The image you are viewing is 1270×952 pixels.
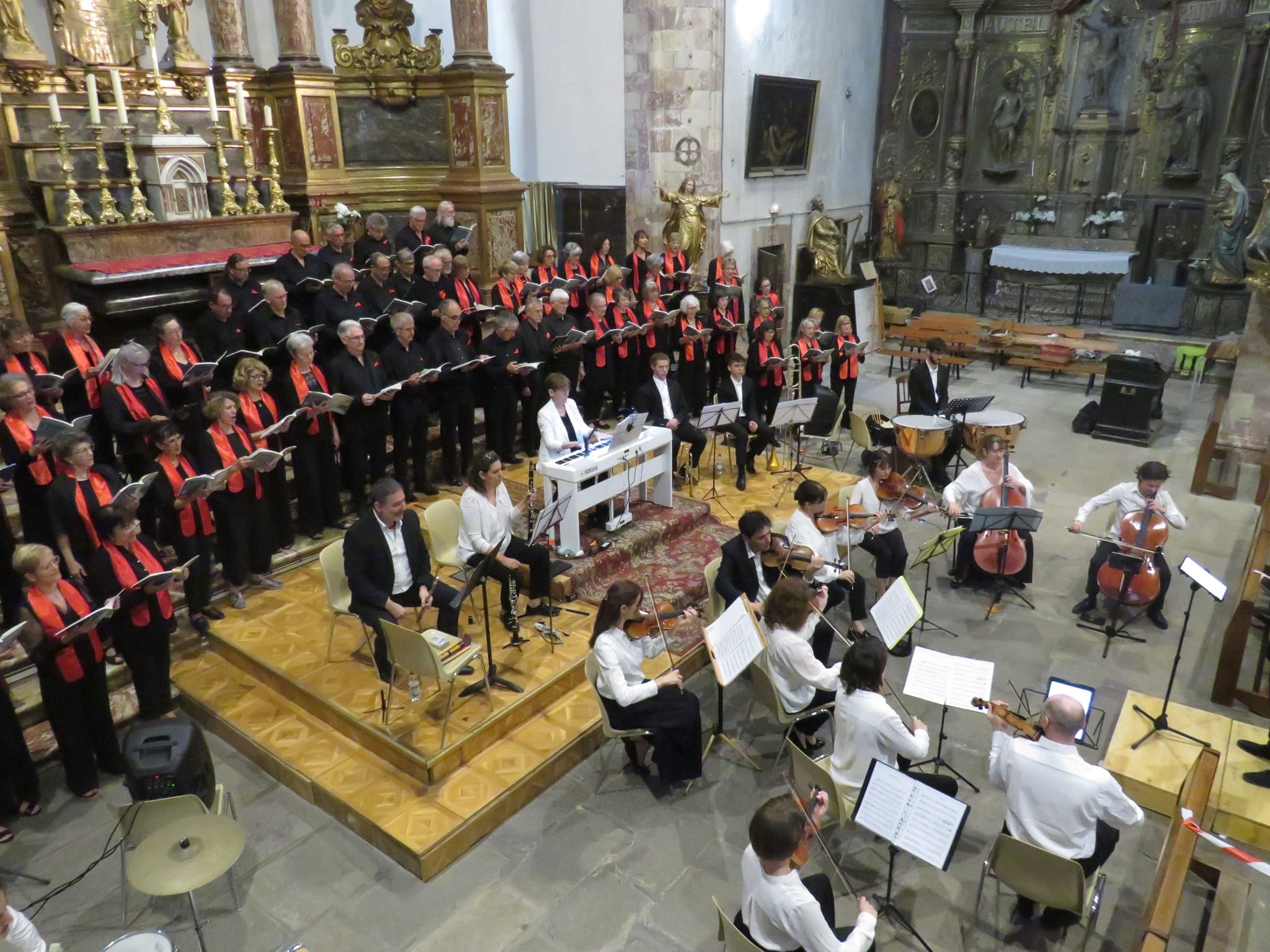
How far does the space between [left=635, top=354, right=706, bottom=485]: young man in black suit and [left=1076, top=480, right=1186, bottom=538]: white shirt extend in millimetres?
3468

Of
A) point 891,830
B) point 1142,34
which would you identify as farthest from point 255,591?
point 1142,34

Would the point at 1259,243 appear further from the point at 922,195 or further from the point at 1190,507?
the point at 922,195

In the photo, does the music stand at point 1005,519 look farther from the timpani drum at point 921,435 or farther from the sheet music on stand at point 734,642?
the sheet music on stand at point 734,642

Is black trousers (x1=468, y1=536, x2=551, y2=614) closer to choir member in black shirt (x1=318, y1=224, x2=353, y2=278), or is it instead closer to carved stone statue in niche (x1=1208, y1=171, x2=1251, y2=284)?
choir member in black shirt (x1=318, y1=224, x2=353, y2=278)

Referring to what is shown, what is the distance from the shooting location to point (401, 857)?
482cm

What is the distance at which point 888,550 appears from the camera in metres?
7.05

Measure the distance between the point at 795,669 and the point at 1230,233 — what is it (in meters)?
13.3

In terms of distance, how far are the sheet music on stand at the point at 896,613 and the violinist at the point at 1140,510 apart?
7.07ft

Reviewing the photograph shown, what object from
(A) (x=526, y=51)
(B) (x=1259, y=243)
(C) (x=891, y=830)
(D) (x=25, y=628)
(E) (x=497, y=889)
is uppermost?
(A) (x=526, y=51)

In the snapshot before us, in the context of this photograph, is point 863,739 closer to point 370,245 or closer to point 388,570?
point 388,570

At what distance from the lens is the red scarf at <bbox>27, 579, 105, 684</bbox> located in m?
4.67

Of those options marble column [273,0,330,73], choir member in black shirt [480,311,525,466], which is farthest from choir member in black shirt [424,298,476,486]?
marble column [273,0,330,73]

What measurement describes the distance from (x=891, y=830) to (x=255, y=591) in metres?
5.07

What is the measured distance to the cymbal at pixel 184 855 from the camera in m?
3.85
